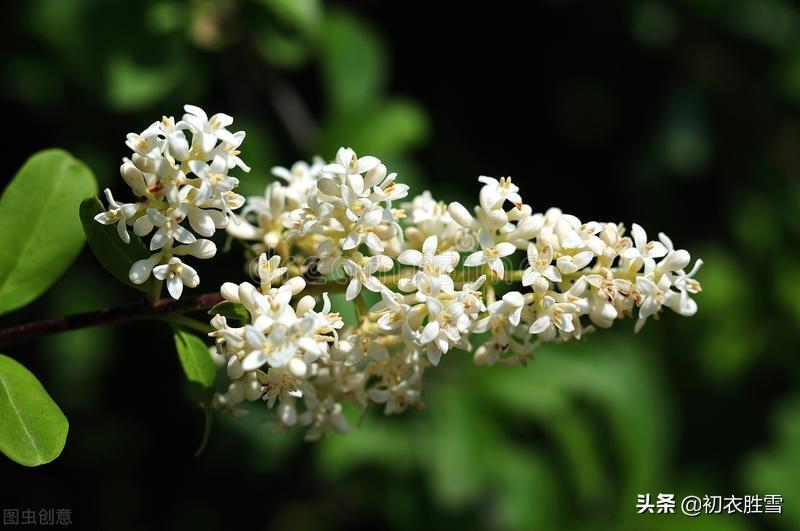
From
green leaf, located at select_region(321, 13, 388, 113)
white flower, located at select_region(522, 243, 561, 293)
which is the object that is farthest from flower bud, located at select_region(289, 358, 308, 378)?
green leaf, located at select_region(321, 13, 388, 113)

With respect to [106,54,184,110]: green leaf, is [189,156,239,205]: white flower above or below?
below

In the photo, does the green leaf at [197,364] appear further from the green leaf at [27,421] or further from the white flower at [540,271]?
the white flower at [540,271]

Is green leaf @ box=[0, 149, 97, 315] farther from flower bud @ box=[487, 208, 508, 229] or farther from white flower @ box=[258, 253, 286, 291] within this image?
flower bud @ box=[487, 208, 508, 229]

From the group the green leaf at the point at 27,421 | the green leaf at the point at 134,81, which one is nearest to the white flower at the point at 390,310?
the green leaf at the point at 27,421

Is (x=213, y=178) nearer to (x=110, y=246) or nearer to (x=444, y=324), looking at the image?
(x=110, y=246)

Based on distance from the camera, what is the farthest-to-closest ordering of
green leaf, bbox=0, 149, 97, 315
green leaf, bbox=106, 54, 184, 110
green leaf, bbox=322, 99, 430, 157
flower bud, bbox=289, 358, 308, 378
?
green leaf, bbox=322, 99, 430, 157, green leaf, bbox=106, 54, 184, 110, green leaf, bbox=0, 149, 97, 315, flower bud, bbox=289, 358, 308, 378
